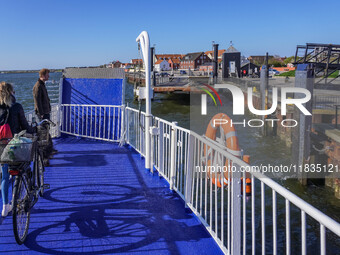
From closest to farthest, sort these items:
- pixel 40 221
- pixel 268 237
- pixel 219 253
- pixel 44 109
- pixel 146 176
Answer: pixel 219 253 → pixel 40 221 → pixel 146 176 → pixel 44 109 → pixel 268 237

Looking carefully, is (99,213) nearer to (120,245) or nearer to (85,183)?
(120,245)

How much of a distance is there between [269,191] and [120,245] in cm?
725

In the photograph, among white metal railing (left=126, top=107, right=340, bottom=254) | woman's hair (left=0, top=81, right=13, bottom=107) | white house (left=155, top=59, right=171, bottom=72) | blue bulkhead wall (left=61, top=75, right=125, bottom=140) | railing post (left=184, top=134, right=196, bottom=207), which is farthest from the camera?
white house (left=155, top=59, right=171, bottom=72)

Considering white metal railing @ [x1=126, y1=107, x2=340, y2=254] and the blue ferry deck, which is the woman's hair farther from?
white metal railing @ [x1=126, y1=107, x2=340, y2=254]

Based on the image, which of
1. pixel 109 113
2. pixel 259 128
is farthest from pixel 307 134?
pixel 259 128

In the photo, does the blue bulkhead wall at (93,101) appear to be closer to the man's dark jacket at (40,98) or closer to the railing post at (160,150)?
the man's dark jacket at (40,98)

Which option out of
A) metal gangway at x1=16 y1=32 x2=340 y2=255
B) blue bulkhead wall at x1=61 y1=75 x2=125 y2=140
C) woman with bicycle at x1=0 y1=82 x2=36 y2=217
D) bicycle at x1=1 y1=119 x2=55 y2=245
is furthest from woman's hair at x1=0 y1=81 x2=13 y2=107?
blue bulkhead wall at x1=61 y1=75 x2=125 y2=140

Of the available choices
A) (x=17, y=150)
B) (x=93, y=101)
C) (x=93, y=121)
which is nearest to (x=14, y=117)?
(x=17, y=150)

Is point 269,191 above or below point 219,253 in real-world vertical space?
below

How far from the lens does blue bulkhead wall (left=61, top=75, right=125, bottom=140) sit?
8656mm

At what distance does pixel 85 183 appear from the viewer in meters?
5.36

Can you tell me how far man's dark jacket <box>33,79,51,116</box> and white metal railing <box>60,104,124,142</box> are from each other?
218 centimetres

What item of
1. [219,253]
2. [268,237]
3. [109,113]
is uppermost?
[109,113]

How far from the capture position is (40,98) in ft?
20.4
